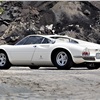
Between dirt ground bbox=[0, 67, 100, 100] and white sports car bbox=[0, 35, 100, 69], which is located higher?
white sports car bbox=[0, 35, 100, 69]

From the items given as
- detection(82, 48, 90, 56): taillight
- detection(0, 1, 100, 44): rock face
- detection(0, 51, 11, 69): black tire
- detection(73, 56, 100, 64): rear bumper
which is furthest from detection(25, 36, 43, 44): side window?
detection(0, 1, 100, 44): rock face

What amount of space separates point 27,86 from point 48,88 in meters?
0.49

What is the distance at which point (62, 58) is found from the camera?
15.1 m

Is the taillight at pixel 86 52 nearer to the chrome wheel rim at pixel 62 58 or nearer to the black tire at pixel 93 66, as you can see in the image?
the chrome wheel rim at pixel 62 58

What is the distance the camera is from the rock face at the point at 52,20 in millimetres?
27562

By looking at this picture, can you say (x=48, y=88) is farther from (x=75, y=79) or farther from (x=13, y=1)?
(x=13, y=1)

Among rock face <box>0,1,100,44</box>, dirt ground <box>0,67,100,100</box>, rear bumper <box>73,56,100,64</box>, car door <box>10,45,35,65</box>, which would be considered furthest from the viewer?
rock face <box>0,1,100,44</box>

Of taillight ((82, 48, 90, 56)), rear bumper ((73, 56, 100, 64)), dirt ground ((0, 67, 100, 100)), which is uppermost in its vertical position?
taillight ((82, 48, 90, 56))

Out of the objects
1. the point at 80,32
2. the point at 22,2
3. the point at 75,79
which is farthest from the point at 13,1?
the point at 75,79

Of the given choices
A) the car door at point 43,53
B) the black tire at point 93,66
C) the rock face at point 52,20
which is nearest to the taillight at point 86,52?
the car door at point 43,53

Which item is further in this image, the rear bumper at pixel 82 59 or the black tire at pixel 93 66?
the black tire at pixel 93 66

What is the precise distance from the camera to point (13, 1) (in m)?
30.9

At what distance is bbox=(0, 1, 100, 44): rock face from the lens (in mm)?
27562

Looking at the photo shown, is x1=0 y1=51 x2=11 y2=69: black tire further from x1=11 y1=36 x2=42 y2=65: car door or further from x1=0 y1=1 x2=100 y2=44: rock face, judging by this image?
x1=0 y1=1 x2=100 y2=44: rock face
